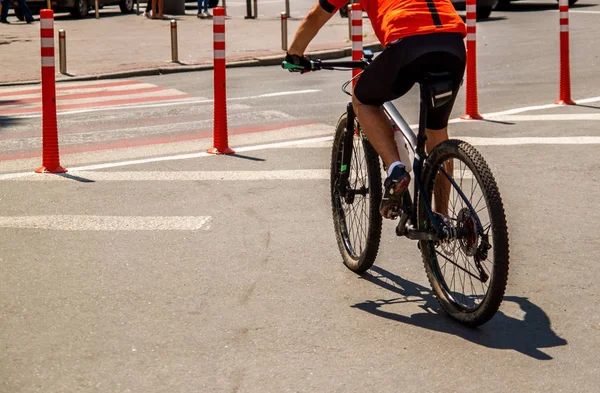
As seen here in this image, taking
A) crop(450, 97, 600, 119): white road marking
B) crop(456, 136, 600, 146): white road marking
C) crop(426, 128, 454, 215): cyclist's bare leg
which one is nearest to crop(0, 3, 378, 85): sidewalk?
crop(450, 97, 600, 119): white road marking

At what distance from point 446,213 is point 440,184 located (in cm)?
19

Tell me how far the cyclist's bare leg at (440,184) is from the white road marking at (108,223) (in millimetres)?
2106

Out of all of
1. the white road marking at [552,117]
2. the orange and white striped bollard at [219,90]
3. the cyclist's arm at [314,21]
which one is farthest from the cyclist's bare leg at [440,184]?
the white road marking at [552,117]

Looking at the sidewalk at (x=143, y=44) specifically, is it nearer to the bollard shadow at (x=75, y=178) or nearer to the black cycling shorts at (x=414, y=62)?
the bollard shadow at (x=75, y=178)

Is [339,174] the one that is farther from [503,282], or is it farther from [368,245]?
[503,282]

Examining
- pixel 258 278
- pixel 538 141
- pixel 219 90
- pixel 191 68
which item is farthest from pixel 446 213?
pixel 191 68

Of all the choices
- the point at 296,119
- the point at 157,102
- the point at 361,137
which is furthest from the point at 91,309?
the point at 157,102

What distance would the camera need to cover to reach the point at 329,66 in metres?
5.89

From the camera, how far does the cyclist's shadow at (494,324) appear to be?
199 inches

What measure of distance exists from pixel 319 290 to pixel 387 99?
3.35ft

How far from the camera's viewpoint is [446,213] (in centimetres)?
555

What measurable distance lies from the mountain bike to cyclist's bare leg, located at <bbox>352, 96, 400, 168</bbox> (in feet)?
0.16

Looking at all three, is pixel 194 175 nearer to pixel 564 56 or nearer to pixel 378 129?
pixel 378 129

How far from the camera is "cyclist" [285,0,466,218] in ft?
17.7
